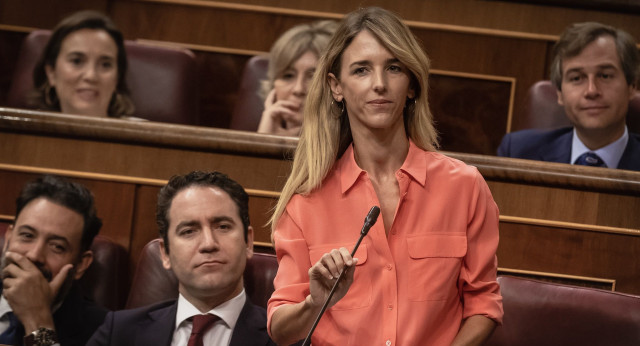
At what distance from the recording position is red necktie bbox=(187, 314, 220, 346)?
108 cm

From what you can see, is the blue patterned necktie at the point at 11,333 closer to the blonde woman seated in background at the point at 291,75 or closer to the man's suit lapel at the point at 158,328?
the man's suit lapel at the point at 158,328

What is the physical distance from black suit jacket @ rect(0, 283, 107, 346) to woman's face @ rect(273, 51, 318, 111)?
0.56 metres

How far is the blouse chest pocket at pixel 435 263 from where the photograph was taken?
0.91 m

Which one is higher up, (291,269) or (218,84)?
(218,84)

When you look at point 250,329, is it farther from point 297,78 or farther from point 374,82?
point 297,78

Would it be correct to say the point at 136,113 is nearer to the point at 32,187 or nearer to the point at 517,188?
the point at 32,187

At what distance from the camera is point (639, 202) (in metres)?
1.17

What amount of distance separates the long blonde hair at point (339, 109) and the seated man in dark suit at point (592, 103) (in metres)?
0.56

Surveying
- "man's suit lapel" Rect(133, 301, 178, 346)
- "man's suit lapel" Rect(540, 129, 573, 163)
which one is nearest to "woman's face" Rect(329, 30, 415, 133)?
"man's suit lapel" Rect(133, 301, 178, 346)

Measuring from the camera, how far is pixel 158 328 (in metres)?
1.08

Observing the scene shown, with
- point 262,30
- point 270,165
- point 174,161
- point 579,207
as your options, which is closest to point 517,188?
point 579,207

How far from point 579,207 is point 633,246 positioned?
8 cm

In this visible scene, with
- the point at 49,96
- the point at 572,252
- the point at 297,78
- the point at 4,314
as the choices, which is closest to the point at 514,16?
the point at 297,78

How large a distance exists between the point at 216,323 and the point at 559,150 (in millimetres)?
692
